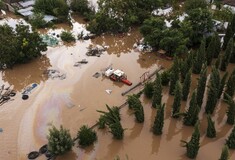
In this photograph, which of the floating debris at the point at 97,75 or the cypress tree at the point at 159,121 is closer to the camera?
the cypress tree at the point at 159,121

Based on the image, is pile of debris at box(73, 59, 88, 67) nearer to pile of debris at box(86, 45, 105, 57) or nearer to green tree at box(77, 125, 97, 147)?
pile of debris at box(86, 45, 105, 57)

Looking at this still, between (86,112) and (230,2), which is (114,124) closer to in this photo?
(86,112)

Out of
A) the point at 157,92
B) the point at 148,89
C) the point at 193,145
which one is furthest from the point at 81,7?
the point at 193,145

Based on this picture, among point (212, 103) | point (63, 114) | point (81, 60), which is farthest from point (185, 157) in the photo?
point (81, 60)

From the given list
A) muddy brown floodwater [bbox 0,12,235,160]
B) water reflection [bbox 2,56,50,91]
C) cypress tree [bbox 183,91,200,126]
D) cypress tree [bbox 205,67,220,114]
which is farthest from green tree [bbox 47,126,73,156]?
cypress tree [bbox 205,67,220,114]

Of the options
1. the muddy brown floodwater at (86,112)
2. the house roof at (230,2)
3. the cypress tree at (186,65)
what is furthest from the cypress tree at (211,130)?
the house roof at (230,2)

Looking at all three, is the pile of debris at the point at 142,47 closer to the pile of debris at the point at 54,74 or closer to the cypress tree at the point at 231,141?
the pile of debris at the point at 54,74

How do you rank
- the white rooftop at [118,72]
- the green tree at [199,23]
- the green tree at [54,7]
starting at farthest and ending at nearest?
the green tree at [54,7], the green tree at [199,23], the white rooftop at [118,72]
